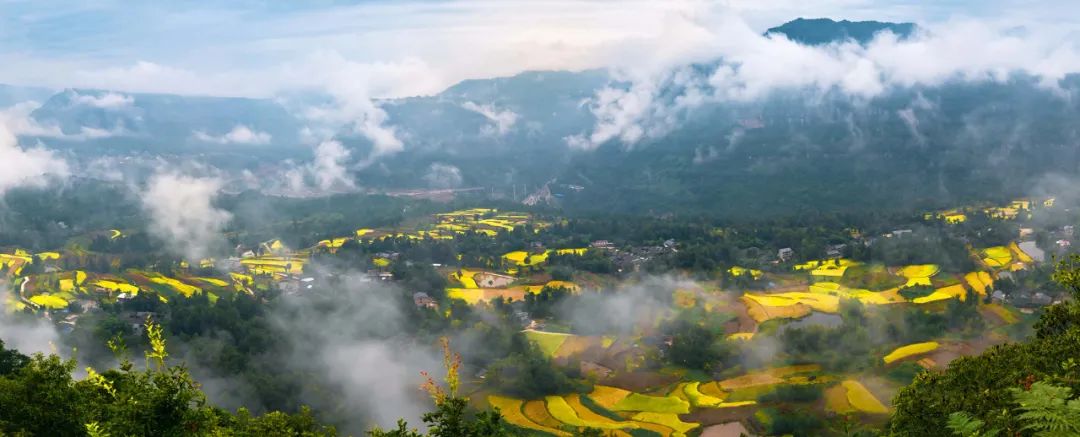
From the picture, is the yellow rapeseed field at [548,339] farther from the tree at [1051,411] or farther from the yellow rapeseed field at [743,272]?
the tree at [1051,411]

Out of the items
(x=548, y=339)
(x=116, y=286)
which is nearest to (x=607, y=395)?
(x=548, y=339)

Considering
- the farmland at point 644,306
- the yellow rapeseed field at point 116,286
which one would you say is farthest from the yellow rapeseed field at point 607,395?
the yellow rapeseed field at point 116,286

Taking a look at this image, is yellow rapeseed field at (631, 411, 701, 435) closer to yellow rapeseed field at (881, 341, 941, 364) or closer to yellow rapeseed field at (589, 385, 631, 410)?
yellow rapeseed field at (589, 385, 631, 410)

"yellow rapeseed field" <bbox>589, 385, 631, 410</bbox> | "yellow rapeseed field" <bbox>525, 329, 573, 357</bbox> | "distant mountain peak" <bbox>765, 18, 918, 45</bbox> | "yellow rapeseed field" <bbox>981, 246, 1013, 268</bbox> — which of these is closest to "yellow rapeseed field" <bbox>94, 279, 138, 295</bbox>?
"yellow rapeseed field" <bbox>525, 329, 573, 357</bbox>

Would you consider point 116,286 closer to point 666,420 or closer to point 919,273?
point 666,420

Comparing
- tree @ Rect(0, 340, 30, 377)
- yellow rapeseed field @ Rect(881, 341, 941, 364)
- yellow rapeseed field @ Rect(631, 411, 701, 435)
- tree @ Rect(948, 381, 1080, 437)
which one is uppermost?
tree @ Rect(948, 381, 1080, 437)

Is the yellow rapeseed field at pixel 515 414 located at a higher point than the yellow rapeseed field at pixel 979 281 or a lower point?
lower

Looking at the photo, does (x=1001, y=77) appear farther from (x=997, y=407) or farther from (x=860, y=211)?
(x=997, y=407)

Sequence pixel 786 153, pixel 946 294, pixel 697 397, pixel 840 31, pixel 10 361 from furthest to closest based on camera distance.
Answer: pixel 840 31 → pixel 786 153 → pixel 946 294 → pixel 697 397 → pixel 10 361

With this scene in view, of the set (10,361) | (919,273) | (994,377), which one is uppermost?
(994,377)

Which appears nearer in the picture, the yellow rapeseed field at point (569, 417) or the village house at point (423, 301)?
the yellow rapeseed field at point (569, 417)

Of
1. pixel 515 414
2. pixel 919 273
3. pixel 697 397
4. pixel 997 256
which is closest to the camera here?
pixel 515 414
